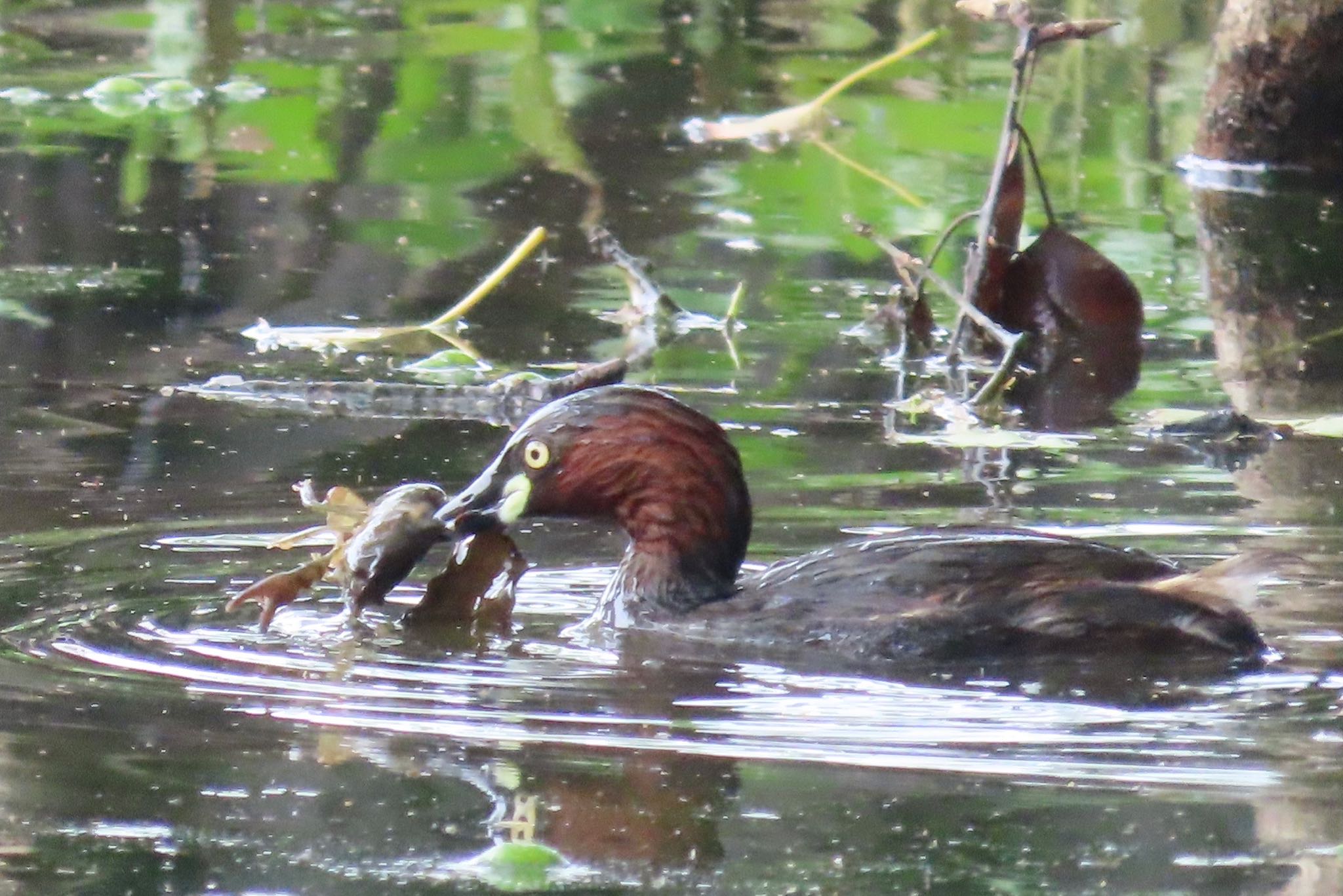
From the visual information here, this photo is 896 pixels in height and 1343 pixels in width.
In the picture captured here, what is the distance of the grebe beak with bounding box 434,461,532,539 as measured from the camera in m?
6.36

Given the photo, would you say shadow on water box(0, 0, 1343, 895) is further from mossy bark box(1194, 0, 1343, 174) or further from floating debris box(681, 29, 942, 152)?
mossy bark box(1194, 0, 1343, 174)

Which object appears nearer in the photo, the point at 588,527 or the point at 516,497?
the point at 516,497

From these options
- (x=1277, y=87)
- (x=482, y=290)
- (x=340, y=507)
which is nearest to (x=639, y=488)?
(x=340, y=507)

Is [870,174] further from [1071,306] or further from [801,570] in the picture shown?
[801,570]

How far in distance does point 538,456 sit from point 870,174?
8049 millimetres

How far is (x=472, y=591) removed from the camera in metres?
6.12

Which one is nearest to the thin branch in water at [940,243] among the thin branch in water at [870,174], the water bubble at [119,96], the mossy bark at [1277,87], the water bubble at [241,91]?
the thin branch in water at [870,174]

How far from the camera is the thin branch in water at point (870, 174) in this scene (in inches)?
521

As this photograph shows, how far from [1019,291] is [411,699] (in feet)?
15.7

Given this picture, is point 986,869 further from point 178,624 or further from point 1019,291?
point 1019,291

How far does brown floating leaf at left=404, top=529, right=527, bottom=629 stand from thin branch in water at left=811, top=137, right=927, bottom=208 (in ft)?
23.2

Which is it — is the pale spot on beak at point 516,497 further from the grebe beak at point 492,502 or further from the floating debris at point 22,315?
the floating debris at point 22,315

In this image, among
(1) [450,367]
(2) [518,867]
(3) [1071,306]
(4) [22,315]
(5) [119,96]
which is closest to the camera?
(2) [518,867]

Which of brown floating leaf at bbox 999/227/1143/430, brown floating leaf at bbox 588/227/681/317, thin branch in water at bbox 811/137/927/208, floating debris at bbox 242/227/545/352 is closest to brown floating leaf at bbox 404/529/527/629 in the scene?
floating debris at bbox 242/227/545/352
